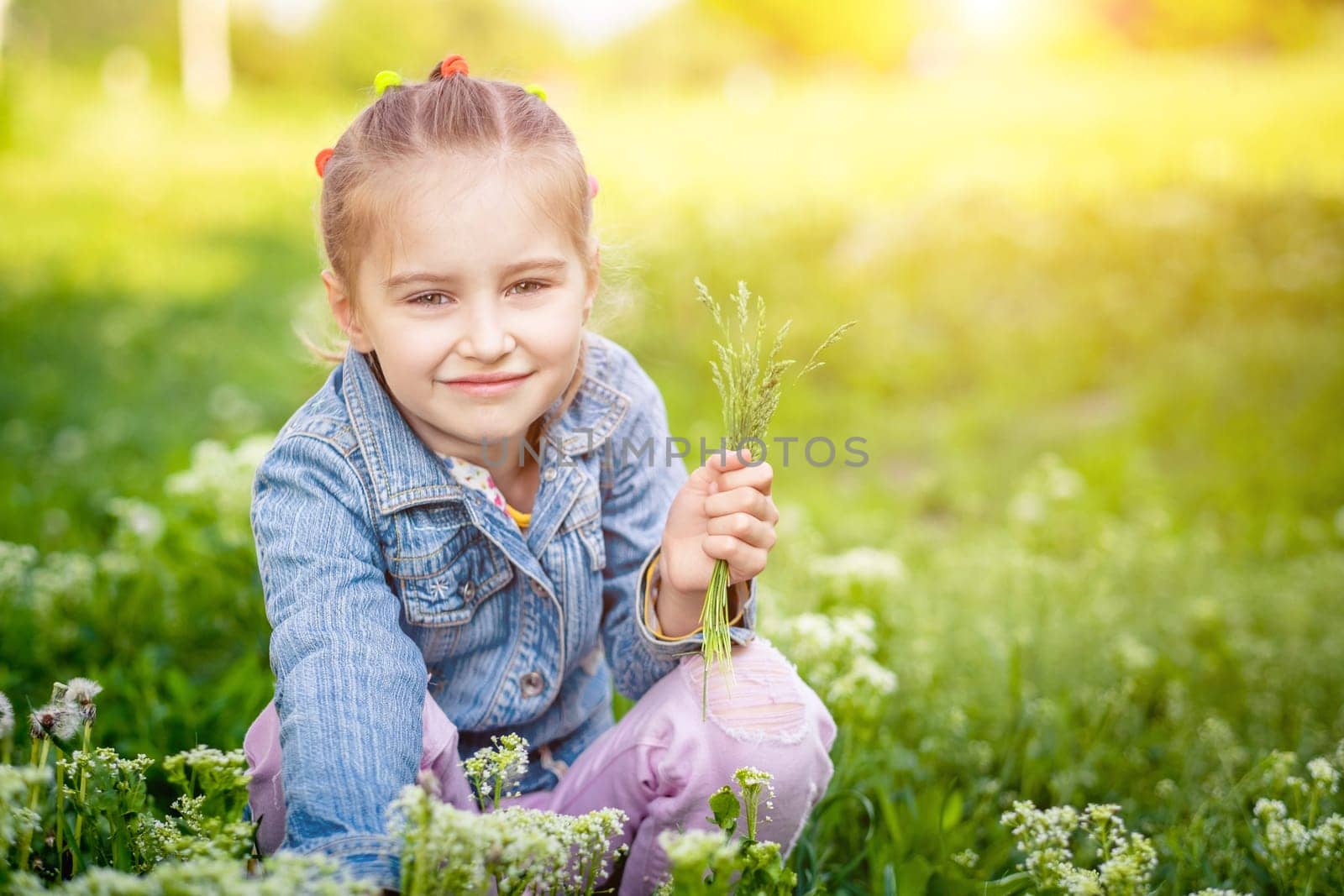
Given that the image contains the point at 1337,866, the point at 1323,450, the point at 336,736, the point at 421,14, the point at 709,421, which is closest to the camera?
the point at 336,736

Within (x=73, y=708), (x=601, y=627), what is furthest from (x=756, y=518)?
(x=73, y=708)

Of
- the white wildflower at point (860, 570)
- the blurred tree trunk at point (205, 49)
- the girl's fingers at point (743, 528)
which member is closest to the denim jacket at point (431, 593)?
the girl's fingers at point (743, 528)

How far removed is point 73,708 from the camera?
4.67 ft

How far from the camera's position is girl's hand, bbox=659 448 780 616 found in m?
1.69

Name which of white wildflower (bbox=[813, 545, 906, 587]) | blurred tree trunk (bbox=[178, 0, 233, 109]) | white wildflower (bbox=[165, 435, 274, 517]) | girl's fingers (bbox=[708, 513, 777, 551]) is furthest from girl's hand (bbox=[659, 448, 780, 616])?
blurred tree trunk (bbox=[178, 0, 233, 109])

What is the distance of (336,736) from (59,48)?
15484 mm

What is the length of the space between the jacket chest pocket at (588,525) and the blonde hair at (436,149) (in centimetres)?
42

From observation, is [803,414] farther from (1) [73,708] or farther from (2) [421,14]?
(2) [421,14]

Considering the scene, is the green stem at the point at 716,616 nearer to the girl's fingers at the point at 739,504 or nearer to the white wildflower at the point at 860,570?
the girl's fingers at the point at 739,504

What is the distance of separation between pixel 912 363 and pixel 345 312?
4.19 metres

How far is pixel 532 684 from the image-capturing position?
6.62 ft

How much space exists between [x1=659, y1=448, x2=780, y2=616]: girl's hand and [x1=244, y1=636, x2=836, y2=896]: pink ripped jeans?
0.57 ft

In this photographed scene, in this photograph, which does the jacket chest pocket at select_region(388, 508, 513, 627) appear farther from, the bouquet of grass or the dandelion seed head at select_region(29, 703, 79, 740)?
the dandelion seed head at select_region(29, 703, 79, 740)

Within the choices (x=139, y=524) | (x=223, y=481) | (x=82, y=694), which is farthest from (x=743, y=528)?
(x=139, y=524)
